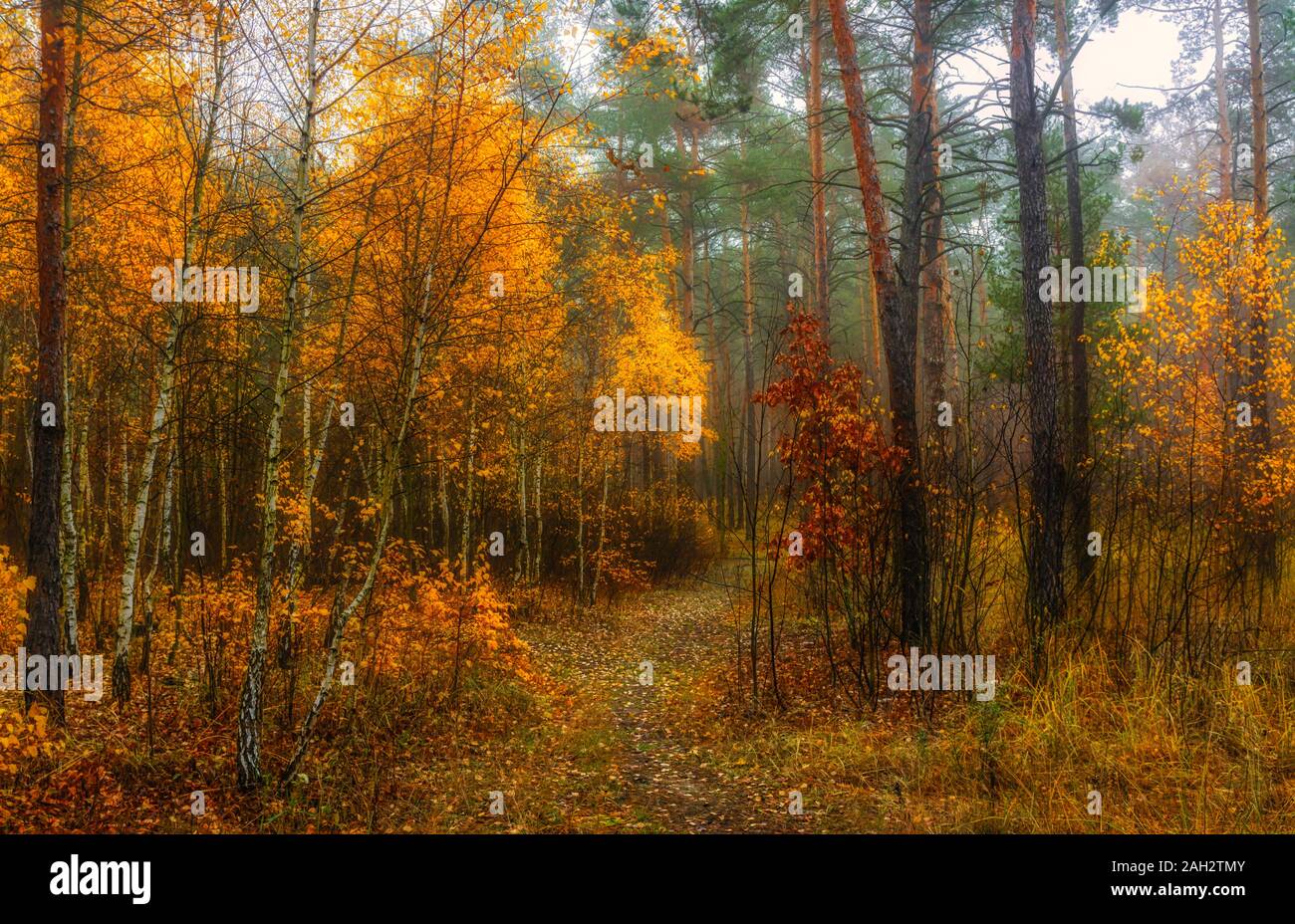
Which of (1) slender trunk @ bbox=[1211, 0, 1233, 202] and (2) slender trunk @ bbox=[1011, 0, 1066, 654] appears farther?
(1) slender trunk @ bbox=[1211, 0, 1233, 202]

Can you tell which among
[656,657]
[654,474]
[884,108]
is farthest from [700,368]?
[656,657]

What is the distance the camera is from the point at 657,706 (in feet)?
25.9

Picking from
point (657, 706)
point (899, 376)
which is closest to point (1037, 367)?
point (899, 376)

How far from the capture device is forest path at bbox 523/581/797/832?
5.05 m

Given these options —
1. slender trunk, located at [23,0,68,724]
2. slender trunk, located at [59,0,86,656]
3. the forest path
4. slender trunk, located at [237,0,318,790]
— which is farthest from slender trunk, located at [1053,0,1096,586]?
slender trunk, located at [59,0,86,656]

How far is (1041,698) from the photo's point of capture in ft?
18.5

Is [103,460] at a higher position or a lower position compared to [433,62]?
lower

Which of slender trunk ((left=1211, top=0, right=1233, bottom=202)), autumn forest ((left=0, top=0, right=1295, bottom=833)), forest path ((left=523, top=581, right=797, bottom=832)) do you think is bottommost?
forest path ((left=523, top=581, right=797, bottom=832))

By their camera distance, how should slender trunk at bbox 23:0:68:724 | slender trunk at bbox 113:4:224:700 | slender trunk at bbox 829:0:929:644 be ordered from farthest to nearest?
slender trunk at bbox 829:0:929:644, slender trunk at bbox 113:4:224:700, slender trunk at bbox 23:0:68:724

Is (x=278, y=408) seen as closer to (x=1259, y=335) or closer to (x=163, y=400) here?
(x=163, y=400)

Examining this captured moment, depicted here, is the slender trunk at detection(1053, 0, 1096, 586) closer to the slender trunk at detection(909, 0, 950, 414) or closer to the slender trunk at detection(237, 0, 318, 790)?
the slender trunk at detection(909, 0, 950, 414)

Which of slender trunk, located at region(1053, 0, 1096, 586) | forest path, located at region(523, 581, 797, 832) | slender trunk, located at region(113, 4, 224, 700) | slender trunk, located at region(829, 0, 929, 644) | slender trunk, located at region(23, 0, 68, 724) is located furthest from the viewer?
slender trunk, located at region(1053, 0, 1096, 586)
